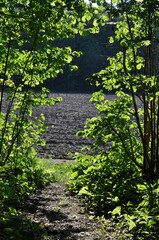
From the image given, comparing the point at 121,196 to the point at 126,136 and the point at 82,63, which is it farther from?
the point at 82,63

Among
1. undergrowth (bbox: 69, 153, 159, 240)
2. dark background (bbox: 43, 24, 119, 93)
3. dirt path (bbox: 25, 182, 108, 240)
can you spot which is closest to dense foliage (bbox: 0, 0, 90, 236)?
dirt path (bbox: 25, 182, 108, 240)

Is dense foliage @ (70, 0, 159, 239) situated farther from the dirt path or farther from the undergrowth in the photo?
the dirt path

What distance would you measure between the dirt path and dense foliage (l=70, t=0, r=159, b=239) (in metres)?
0.36

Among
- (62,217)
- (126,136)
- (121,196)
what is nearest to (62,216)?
(62,217)

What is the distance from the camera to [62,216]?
16.7ft

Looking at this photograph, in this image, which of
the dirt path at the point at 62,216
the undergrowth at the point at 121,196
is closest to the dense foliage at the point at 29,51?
the dirt path at the point at 62,216

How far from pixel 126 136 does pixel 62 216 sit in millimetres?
2103

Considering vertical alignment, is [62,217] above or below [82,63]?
below

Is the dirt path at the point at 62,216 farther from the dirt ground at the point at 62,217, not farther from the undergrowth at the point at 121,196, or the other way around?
the undergrowth at the point at 121,196

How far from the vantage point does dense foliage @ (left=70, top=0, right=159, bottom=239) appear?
15.4 feet

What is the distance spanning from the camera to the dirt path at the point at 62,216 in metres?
4.30

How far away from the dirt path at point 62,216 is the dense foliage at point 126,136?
0.36 metres

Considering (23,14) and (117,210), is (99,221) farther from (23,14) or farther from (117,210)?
(23,14)

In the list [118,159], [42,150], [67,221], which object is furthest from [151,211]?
[42,150]
